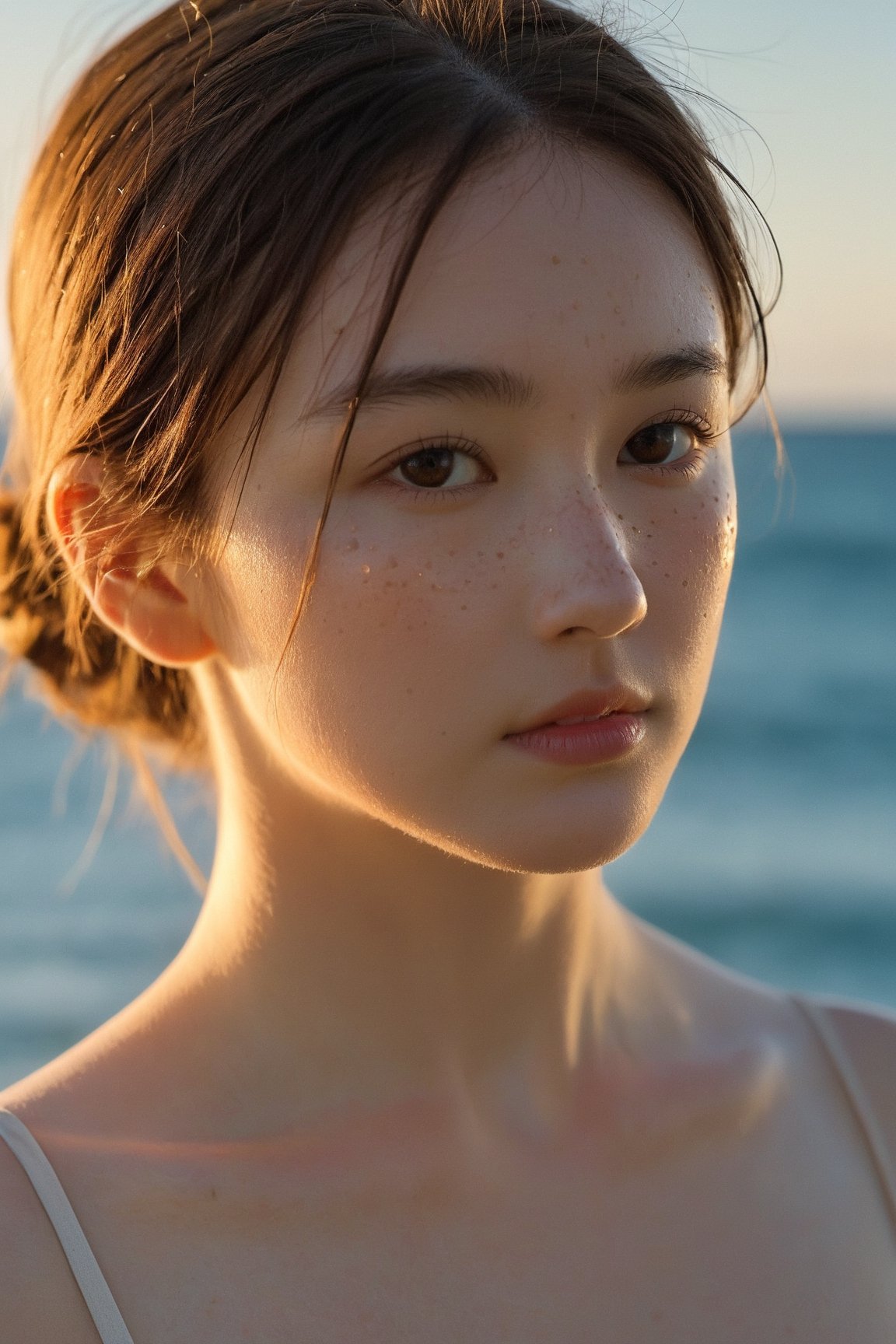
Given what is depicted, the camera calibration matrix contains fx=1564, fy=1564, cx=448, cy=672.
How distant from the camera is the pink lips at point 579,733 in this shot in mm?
1355

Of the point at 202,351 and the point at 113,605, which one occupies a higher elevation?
the point at 202,351

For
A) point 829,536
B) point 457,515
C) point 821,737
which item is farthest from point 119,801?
point 829,536

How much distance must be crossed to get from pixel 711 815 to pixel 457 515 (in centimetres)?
679

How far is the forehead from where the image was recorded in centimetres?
132

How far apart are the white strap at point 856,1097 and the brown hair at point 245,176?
0.81 meters

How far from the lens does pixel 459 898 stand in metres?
1.60

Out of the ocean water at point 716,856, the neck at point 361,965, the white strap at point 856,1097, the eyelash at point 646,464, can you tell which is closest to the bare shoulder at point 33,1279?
the neck at point 361,965

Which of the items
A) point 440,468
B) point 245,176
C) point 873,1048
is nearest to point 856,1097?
point 873,1048

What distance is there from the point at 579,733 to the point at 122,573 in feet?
1.67

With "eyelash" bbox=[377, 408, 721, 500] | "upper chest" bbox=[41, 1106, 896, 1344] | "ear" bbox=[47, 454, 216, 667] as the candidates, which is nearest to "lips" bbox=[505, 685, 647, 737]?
"eyelash" bbox=[377, 408, 721, 500]

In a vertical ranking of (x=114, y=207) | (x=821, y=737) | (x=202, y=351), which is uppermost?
(x=821, y=737)

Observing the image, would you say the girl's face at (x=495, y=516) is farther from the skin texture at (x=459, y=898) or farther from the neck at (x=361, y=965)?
the neck at (x=361, y=965)

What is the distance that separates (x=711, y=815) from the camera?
7.96m

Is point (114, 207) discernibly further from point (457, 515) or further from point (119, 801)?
point (119, 801)
